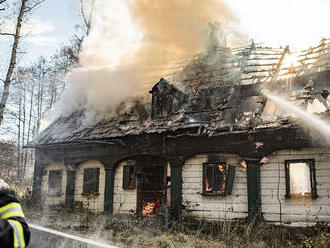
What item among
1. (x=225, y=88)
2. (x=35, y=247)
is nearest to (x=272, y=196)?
(x=225, y=88)

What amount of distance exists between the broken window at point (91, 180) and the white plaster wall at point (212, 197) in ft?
15.8

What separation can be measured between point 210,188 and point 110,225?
4068 millimetres

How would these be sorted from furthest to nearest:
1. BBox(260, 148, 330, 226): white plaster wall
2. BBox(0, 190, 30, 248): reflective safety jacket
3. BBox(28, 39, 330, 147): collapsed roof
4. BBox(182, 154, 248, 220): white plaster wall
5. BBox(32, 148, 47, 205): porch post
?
BBox(32, 148, 47, 205): porch post, BBox(28, 39, 330, 147): collapsed roof, BBox(182, 154, 248, 220): white plaster wall, BBox(260, 148, 330, 226): white plaster wall, BBox(0, 190, 30, 248): reflective safety jacket

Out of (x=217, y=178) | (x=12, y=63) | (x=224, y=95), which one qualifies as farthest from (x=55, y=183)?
(x=224, y=95)

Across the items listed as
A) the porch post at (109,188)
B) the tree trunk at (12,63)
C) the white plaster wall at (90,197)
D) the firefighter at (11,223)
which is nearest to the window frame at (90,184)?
the white plaster wall at (90,197)

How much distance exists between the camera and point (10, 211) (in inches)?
69.1

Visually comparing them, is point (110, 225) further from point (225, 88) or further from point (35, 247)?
point (225, 88)

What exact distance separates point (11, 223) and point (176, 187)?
36.0ft

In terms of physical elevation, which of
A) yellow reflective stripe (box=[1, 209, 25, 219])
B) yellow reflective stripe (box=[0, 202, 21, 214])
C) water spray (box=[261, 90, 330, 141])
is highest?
water spray (box=[261, 90, 330, 141])

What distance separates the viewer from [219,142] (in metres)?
11.8

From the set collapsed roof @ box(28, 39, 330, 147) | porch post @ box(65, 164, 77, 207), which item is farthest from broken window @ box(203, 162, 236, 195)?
porch post @ box(65, 164, 77, 207)

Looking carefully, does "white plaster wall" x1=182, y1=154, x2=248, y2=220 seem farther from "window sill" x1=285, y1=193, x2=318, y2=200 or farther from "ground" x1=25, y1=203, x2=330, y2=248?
"window sill" x1=285, y1=193, x2=318, y2=200

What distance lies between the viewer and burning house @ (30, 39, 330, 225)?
10445 millimetres

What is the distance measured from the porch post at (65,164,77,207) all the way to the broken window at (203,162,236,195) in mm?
7374
